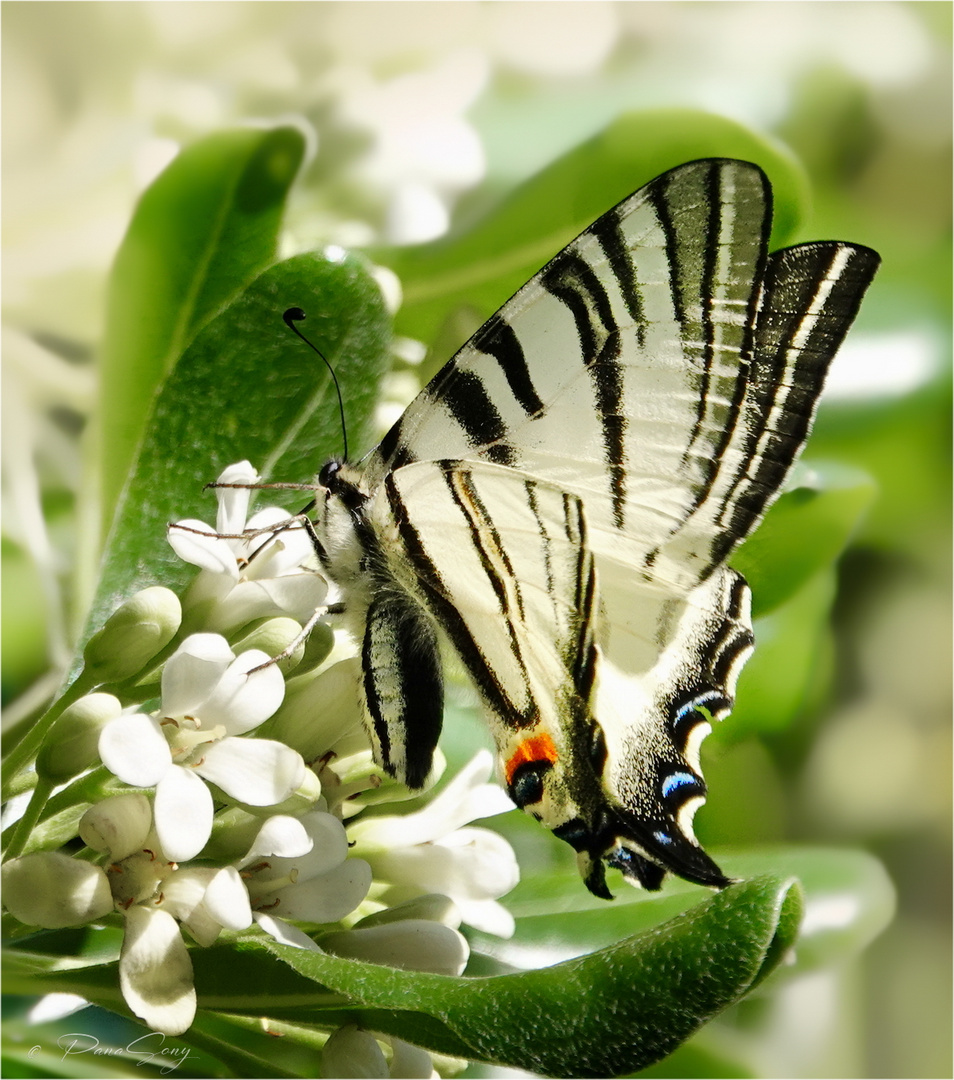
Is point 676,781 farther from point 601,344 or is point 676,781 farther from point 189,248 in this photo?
point 189,248

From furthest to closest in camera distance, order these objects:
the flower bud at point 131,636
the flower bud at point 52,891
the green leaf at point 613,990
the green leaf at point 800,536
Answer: the green leaf at point 800,536 → the flower bud at point 131,636 → the flower bud at point 52,891 → the green leaf at point 613,990

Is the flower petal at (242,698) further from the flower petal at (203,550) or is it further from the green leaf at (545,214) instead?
the green leaf at (545,214)

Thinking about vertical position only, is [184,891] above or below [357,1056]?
above

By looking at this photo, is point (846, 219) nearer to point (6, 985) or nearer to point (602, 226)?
point (602, 226)

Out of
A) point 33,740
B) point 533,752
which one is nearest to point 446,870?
point 533,752

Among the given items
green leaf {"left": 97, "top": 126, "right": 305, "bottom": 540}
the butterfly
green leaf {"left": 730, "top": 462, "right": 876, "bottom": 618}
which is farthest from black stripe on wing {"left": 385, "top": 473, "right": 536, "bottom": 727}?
Result: green leaf {"left": 730, "top": 462, "right": 876, "bottom": 618}

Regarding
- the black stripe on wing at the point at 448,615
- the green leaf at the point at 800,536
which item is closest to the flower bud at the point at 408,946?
the black stripe on wing at the point at 448,615
